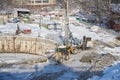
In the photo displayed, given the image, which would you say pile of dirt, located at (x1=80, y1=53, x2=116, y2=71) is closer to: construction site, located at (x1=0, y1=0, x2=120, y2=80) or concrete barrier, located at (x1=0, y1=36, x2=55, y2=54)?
construction site, located at (x1=0, y1=0, x2=120, y2=80)

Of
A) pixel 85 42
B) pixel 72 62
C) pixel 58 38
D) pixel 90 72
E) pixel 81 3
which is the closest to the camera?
pixel 90 72

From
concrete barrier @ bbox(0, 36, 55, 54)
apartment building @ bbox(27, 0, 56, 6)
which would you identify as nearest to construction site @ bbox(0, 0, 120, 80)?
concrete barrier @ bbox(0, 36, 55, 54)

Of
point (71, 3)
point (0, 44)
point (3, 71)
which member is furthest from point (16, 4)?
point (3, 71)

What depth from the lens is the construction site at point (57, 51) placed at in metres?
16.4

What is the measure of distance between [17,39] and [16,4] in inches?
1094

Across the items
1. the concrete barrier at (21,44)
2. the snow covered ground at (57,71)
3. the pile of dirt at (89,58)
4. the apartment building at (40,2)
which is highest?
the apartment building at (40,2)

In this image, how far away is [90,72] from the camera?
1647 centimetres

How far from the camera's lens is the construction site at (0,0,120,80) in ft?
53.7

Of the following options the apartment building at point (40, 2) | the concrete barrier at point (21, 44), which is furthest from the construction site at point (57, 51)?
the apartment building at point (40, 2)

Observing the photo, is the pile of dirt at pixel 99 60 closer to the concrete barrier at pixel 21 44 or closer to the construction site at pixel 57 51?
the construction site at pixel 57 51

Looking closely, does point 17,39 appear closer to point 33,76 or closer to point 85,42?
point 85,42

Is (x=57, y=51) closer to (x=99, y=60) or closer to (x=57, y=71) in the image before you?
(x=99, y=60)

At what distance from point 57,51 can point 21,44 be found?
8.37 meters

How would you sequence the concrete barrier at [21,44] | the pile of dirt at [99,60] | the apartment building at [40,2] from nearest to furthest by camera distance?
1. the pile of dirt at [99,60]
2. the concrete barrier at [21,44]
3. the apartment building at [40,2]
